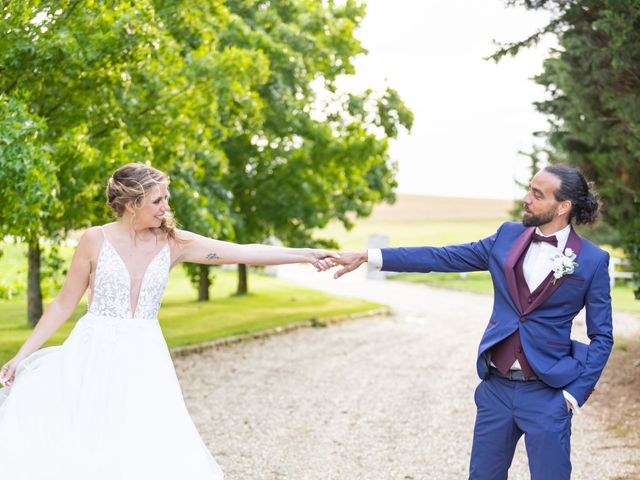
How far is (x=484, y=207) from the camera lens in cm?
8912

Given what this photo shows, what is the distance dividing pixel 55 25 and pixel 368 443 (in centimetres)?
571

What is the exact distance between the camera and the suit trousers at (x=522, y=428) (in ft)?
15.4

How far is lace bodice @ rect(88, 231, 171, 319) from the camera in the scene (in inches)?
198

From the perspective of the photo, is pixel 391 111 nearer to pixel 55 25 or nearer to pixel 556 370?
pixel 55 25

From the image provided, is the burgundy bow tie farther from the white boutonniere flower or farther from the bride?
the bride

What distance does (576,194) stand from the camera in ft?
16.1

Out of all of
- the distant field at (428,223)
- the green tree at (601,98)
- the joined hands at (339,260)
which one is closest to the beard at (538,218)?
the joined hands at (339,260)

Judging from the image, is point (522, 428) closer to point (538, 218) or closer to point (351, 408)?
point (538, 218)

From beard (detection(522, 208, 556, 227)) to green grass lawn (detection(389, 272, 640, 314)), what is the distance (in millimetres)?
20001

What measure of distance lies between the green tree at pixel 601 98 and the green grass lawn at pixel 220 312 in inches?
284

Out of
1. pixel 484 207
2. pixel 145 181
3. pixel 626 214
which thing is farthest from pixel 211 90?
pixel 484 207

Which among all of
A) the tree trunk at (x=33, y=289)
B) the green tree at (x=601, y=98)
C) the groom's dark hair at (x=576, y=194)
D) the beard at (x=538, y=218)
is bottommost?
the tree trunk at (x=33, y=289)

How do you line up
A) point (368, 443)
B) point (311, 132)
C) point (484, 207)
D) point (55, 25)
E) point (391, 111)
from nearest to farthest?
point (368, 443), point (55, 25), point (311, 132), point (391, 111), point (484, 207)

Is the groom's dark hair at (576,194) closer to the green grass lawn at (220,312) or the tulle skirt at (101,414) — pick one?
the tulle skirt at (101,414)
